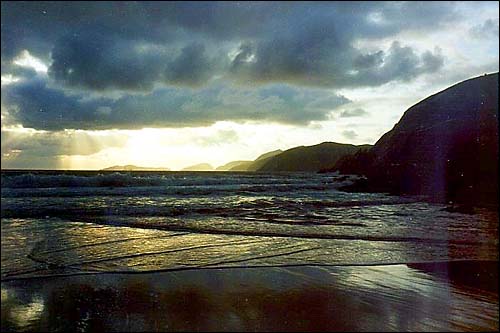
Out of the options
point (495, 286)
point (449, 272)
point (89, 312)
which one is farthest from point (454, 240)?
point (89, 312)

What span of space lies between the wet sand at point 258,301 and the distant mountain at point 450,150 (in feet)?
56.5

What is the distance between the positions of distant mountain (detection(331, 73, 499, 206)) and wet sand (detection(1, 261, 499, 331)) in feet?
56.5

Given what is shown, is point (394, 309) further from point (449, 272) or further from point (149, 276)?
point (149, 276)

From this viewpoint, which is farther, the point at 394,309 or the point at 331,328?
the point at 394,309

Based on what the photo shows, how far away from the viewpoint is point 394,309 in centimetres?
490

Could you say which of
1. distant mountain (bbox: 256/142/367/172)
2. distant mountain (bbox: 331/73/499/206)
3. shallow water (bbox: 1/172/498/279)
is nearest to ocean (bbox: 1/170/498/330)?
shallow water (bbox: 1/172/498/279)

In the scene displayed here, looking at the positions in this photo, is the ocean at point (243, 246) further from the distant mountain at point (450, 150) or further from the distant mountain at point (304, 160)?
the distant mountain at point (304, 160)

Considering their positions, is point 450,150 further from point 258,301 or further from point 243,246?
point 258,301

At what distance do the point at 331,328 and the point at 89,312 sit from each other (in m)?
2.78

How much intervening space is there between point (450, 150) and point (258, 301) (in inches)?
1304

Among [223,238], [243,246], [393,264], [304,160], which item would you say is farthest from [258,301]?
[304,160]

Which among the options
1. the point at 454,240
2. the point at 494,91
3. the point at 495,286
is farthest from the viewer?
the point at 494,91

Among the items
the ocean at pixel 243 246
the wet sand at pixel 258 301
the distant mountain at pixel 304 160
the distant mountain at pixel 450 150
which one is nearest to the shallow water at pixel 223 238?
the ocean at pixel 243 246

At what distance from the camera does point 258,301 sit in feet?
16.9
